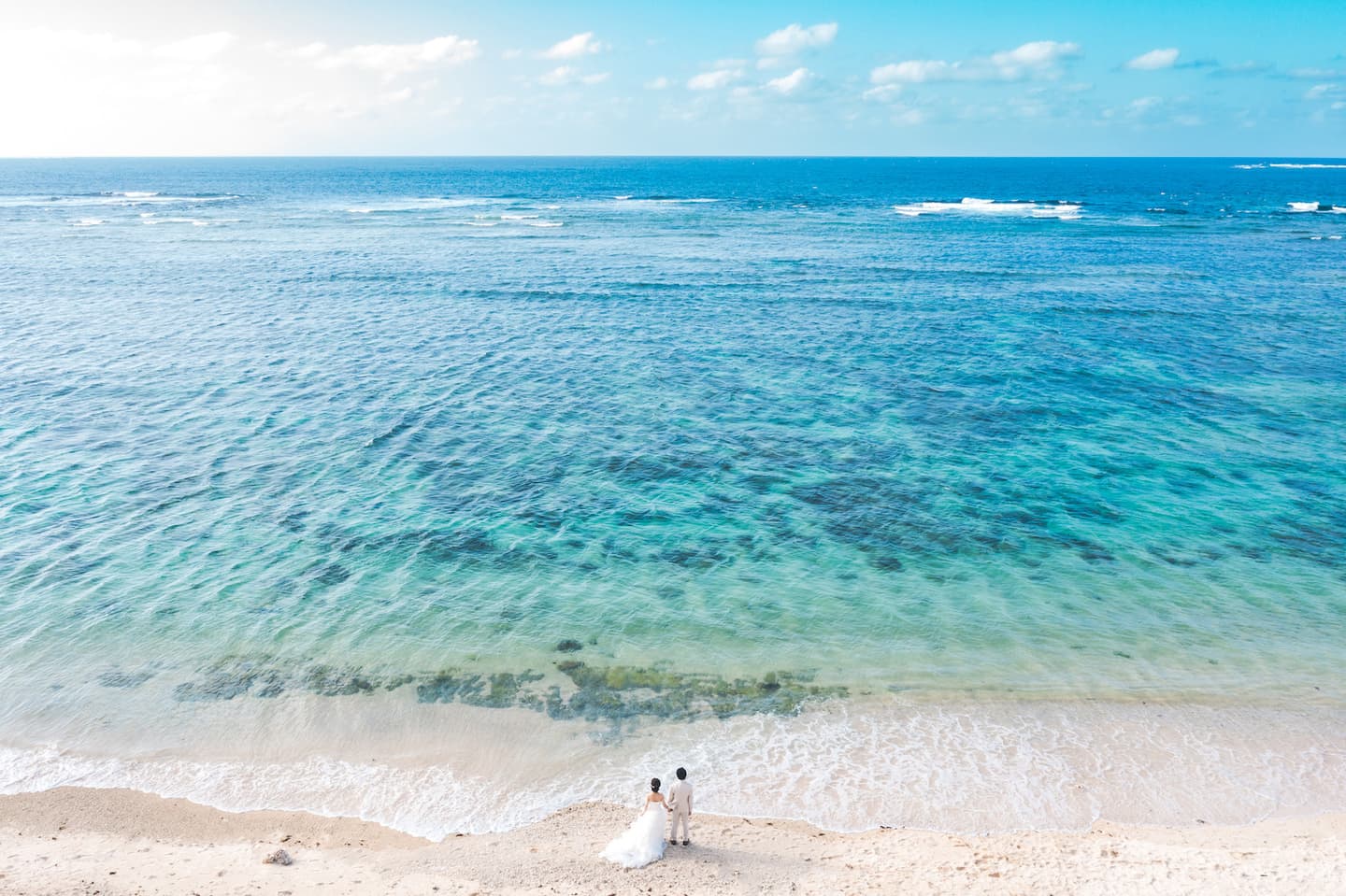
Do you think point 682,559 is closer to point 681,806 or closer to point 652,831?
point 681,806

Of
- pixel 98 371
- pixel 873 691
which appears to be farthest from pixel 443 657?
pixel 98 371

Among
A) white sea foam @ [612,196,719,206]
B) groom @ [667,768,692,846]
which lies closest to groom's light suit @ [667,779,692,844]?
groom @ [667,768,692,846]

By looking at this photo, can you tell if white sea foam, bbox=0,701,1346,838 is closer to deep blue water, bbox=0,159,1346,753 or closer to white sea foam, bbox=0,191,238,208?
deep blue water, bbox=0,159,1346,753

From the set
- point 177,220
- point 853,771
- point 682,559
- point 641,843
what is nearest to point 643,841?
point 641,843

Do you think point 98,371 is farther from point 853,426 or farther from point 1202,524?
point 1202,524

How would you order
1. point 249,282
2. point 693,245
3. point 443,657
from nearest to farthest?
point 443,657
point 249,282
point 693,245

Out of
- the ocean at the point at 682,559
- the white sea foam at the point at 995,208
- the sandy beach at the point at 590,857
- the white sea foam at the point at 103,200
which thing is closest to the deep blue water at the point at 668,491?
the ocean at the point at 682,559

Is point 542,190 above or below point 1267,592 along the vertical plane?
above
